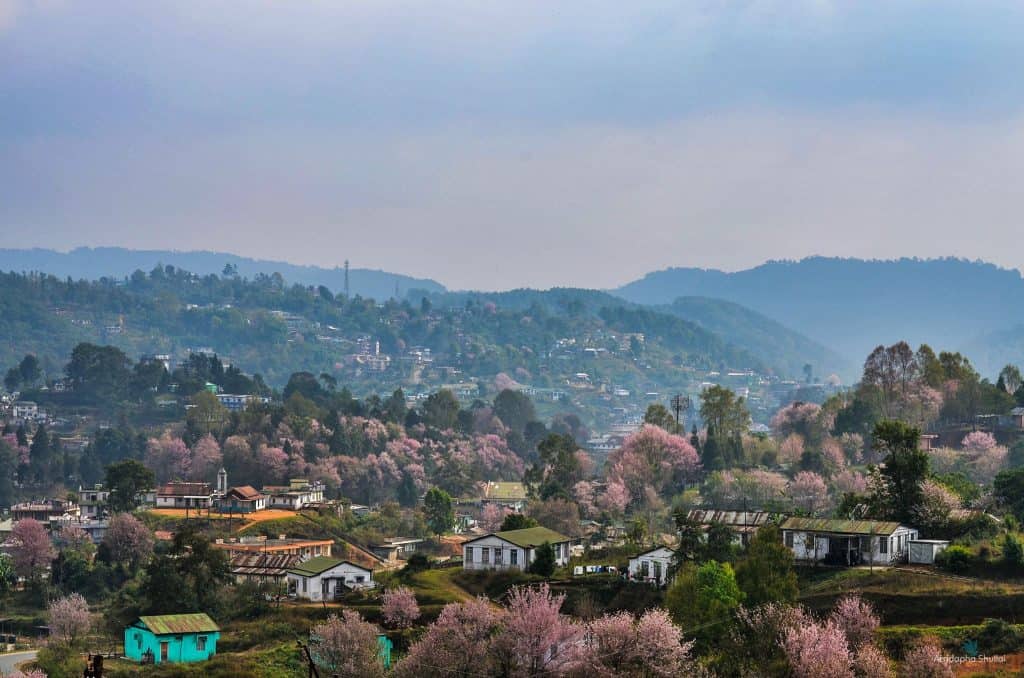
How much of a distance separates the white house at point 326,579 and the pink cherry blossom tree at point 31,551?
52.3 feet

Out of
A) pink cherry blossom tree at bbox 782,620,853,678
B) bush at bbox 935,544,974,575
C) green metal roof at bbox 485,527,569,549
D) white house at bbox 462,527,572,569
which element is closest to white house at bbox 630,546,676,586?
white house at bbox 462,527,572,569

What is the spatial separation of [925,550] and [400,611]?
15.0 metres

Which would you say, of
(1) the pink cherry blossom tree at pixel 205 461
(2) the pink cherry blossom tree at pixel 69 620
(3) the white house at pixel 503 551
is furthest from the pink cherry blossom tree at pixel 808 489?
(1) the pink cherry blossom tree at pixel 205 461

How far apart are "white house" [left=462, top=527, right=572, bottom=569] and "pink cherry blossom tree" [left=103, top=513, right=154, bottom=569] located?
1615cm

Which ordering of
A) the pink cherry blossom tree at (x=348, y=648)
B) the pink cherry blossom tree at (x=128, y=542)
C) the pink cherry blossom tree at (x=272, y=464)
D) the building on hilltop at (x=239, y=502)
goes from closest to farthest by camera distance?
the pink cherry blossom tree at (x=348, y=648) → the pink cherry blossom tree at (x=128, y=542) → the building on hilltop at (x=239, y=502) → the pink cherry blossom tree at (x=272, y=464)

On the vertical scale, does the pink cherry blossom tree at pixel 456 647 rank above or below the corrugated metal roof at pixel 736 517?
below

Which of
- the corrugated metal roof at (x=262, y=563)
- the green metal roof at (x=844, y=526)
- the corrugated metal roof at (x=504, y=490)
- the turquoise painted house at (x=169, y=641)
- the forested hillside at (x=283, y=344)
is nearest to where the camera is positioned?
the turquoise painted house at (x=169, y=641)

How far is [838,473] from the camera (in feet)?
251

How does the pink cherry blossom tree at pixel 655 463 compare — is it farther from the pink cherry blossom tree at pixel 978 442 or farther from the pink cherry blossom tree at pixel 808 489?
the pink cherry blossom tree at pixel 978 442

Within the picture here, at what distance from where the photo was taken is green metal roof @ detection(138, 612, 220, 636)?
151 ft

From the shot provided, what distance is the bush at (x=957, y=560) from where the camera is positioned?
44.0 m

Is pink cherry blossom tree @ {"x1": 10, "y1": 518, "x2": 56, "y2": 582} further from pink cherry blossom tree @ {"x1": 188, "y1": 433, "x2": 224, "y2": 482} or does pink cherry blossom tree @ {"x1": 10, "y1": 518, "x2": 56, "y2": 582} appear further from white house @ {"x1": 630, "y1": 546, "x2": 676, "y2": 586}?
white house @ {"x1": 630, "y1": 546, "x2": 676, "y2": 586}

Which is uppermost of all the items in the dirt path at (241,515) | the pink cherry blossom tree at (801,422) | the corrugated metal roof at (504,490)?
the pink cherry blossom tree at (801,422)

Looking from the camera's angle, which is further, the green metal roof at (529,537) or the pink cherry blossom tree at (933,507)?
the green metal roof at (529,537)
